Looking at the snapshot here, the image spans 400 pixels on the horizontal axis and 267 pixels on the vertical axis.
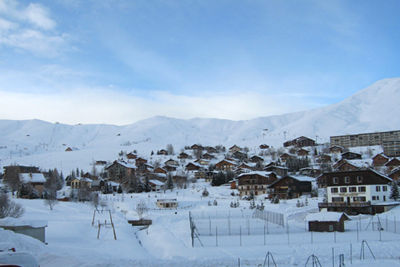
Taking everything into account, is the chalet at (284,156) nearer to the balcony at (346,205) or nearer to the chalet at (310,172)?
the chalet at (310,172)

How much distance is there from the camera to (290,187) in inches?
2296

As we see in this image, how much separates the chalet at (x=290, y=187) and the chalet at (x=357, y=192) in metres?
12.5

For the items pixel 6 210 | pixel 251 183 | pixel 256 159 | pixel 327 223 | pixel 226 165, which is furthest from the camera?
pixel 256 159

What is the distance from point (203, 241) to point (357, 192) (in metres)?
23.5

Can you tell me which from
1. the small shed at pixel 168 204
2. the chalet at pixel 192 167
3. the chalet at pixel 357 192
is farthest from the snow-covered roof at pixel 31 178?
the chalet at pixel 357 192

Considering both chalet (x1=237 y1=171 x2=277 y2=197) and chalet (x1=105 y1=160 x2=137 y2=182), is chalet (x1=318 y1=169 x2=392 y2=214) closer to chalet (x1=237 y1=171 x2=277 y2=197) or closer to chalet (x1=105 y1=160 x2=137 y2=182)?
chalet (x1=237 y1=171 x2=277 y2=197)

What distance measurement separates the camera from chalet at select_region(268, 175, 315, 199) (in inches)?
2286

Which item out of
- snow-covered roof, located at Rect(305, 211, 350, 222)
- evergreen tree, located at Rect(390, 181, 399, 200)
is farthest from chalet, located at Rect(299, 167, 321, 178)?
snow-covered roof, located at Rect(305, 211, 350, 222)

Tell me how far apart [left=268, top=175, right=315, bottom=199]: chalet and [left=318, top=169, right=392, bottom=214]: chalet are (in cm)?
1252

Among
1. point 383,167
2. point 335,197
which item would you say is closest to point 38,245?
point 335,197

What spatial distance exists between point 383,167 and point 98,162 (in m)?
73.9

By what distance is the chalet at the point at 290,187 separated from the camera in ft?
190

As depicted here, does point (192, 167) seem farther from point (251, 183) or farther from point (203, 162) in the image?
point (251, 183)

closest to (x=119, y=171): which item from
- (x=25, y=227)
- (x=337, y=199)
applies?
(x=337, y=199)
